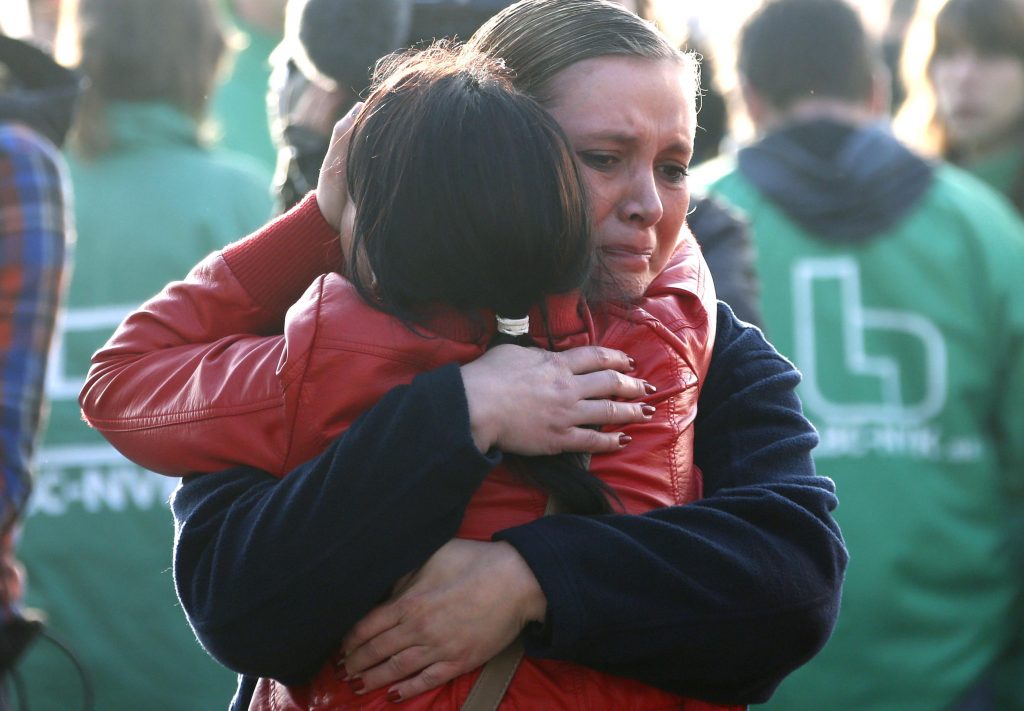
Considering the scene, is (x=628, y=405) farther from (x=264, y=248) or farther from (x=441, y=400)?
(x=264, y=248)

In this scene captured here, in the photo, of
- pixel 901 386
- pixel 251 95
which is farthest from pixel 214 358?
pixel 251 95

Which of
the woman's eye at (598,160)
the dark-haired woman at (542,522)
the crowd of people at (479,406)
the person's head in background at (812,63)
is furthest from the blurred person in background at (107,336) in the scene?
the woman's eye at (598,160)

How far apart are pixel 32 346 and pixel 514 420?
1.29 meters

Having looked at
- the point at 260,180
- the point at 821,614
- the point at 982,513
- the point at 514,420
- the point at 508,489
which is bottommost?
the point at 982,513

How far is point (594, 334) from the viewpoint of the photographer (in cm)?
169

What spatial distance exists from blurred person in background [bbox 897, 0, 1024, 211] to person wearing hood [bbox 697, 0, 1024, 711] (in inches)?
32.9

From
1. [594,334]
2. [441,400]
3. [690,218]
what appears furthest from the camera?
[690,218]

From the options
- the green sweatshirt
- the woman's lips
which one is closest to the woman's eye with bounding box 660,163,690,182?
the woman's lips

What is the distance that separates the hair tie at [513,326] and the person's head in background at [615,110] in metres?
0.13

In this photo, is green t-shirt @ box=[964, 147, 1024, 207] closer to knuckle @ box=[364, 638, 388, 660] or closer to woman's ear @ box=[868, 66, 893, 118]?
woman's ear @ box=[868, 66, 893, 118]

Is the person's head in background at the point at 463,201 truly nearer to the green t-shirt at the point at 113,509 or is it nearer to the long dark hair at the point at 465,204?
the long dark hair at the point at 465,204

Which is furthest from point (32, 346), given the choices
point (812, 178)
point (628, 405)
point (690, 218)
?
point (812, 178)

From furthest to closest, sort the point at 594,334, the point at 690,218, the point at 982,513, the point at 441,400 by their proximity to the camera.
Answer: the point at 982,513
the point at 690,218
the point at 594,334
the point at 441,400

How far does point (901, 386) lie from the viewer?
13.1 feet
